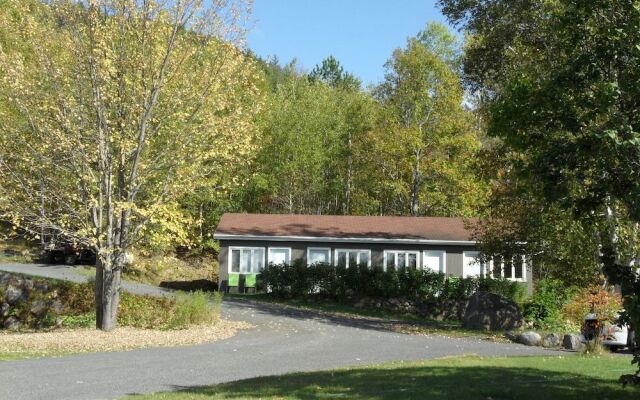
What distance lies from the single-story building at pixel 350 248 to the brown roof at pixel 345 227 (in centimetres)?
5

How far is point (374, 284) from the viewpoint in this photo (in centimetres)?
3028

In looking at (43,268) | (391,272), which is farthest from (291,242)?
(43,268)

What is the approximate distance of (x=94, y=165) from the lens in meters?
20.2

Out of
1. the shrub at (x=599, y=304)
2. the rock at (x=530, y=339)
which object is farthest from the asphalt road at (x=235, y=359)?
the shrub at (x=599, y=304)

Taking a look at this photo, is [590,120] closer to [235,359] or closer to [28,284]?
[235,359]

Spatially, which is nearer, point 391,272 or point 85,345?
point 85,345

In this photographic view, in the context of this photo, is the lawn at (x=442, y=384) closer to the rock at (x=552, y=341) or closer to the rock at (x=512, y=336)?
the rock at (x=552, y=341)

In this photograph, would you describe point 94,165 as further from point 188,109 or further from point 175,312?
point 175,312

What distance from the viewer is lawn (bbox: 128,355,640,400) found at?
32.2ft

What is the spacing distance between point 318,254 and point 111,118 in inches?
662

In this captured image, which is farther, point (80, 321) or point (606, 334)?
point (80, 321)

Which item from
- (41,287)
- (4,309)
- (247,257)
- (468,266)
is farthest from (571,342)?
(247,257)

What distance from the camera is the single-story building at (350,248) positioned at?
112 ft

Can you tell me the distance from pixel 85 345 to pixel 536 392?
11.5 meters
